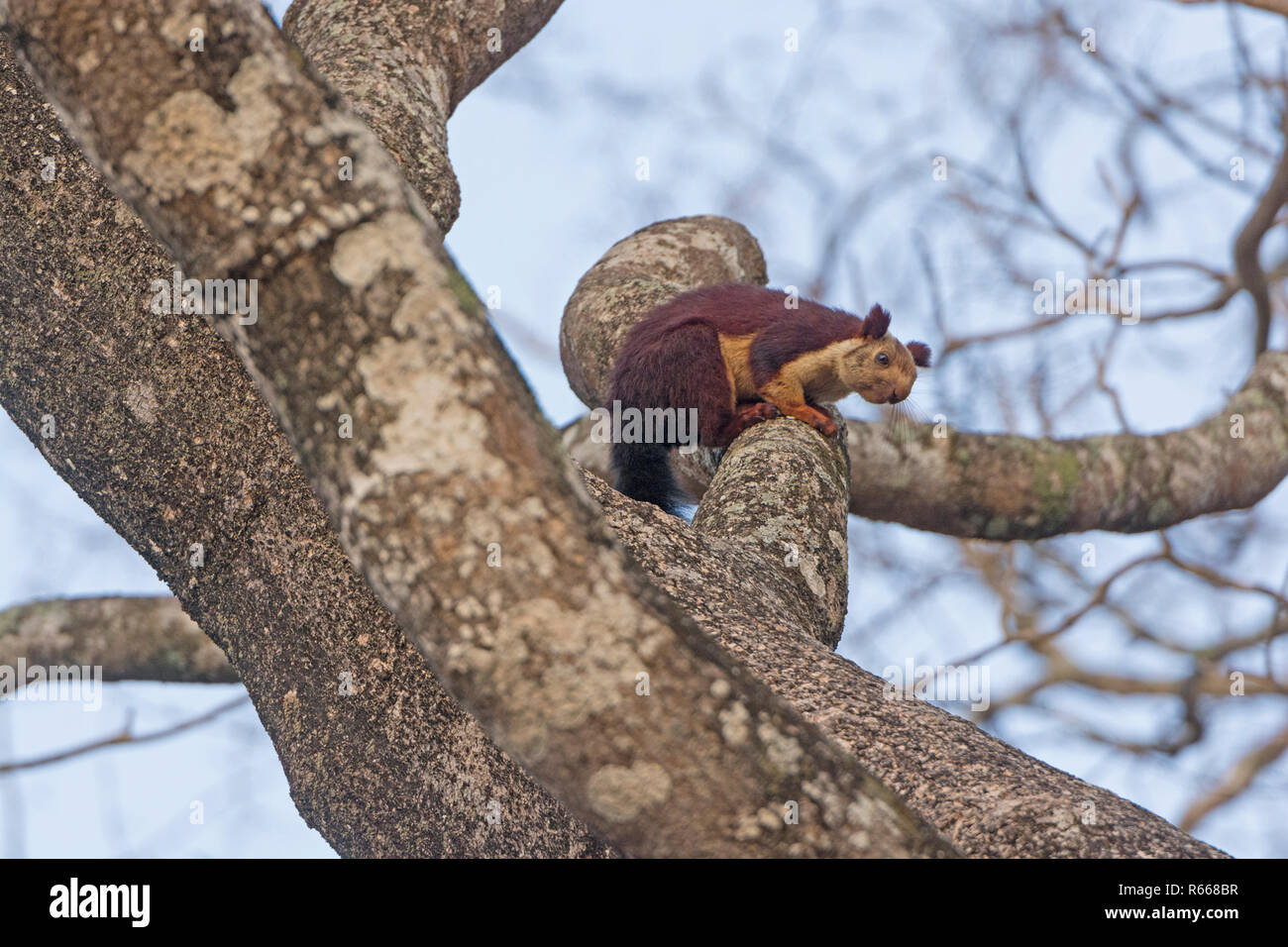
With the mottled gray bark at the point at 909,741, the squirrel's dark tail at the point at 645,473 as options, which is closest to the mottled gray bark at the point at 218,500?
the mottled gray bark at the point at 909,741

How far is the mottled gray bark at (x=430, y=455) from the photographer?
3.05ft

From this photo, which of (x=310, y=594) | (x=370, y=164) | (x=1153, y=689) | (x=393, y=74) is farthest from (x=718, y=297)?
(x=1153, y=689)

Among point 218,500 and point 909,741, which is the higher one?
point 218,500

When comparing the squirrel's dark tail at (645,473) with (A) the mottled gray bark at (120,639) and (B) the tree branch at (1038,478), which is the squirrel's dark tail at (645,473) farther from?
(A) the mottled gray bark at (120,639)

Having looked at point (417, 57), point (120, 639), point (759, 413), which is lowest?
point (120, 639)

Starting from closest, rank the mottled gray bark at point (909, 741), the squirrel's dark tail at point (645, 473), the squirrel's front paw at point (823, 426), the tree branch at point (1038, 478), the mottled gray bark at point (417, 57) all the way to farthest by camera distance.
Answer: the mottled gray bark at point (909, 741)
the mottled gray bark at point (417, 57)
the squirrel's front paw at point (823, 426)
the squirrel's dark tail at point (645, 473)
the tree branch at point (1038, 478)

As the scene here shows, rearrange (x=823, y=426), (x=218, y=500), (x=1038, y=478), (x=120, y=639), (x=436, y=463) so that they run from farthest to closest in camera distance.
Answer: (x=120, y=639) → (x=1038, y=478) → (x=823, y=426) → (x=218, y=500) → (x=436, y=463)

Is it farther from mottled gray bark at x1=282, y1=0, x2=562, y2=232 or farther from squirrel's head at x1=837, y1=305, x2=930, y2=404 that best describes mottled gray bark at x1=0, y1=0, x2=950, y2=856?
squirrel's head at x1=837, y1=305, x2=930, y2=404

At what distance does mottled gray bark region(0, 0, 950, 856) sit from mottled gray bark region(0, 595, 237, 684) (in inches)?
107

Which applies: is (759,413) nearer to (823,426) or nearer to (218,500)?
(823,426)

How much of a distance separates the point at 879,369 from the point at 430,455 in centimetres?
218

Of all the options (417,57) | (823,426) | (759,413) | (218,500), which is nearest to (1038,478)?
(823,426)

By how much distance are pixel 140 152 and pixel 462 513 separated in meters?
0.39

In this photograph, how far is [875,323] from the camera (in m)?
2.94
